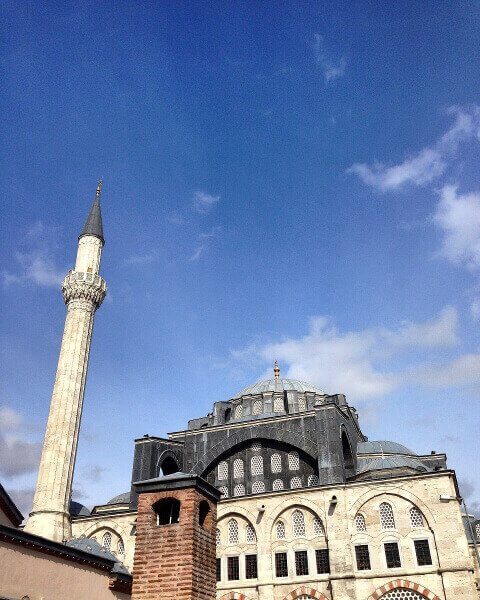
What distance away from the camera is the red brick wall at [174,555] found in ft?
20.2

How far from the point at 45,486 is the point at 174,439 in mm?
7154

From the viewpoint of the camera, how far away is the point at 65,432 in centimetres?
2414

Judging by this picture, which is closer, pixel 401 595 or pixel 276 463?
pixel 401 595

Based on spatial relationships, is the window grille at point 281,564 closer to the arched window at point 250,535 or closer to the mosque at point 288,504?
the mosque at point 288,504

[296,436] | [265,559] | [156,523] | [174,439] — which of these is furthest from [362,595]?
[156,523]

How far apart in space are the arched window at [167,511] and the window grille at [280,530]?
1694cm

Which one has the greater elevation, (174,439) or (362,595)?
(174,439)

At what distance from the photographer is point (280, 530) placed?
74.1 ft

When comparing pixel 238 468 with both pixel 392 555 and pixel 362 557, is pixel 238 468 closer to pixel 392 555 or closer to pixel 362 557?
pixel 362 557

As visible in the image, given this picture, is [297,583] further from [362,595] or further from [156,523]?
[156,523]

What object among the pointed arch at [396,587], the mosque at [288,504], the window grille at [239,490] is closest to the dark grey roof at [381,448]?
the mosque at [288,504]

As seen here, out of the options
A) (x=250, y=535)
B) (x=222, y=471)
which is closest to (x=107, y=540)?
(x=222, y=471)

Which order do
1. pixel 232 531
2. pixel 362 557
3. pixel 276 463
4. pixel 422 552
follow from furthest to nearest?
1. pixel 276 463
2. pixel 232 531
3. pixel 362 557
4. pixel 422 552

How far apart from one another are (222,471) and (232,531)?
3549 mm
